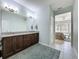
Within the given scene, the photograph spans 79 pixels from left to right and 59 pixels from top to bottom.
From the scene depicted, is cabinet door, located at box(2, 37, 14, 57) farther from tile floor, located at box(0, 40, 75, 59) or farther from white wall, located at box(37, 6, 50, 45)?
white wall, located at box(37, 6, 50, 45)

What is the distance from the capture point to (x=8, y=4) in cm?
380

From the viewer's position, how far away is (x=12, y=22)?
4070mm

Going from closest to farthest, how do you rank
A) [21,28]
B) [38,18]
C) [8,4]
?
Result: [8,4] < [21,28] < [38,18]

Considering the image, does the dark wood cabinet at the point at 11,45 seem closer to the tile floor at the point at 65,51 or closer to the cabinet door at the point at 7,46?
the cabinet door at the point at 7,46

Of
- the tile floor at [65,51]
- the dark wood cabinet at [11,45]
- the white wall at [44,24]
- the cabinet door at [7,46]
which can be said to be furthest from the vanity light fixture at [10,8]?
the tile floor at [65,51]

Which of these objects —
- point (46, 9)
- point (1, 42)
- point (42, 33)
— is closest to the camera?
point (1, 42)

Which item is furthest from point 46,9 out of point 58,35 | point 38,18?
point 58,35

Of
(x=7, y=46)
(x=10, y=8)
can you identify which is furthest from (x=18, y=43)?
(x=10, y=8)

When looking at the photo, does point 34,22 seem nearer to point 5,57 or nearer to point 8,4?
point 8,4

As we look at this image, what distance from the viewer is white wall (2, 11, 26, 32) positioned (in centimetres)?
358

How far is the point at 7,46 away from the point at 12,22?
1602mm

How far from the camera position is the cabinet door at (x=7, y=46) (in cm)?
273

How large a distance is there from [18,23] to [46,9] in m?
2.30

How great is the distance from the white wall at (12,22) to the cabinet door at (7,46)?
2.80 ft
